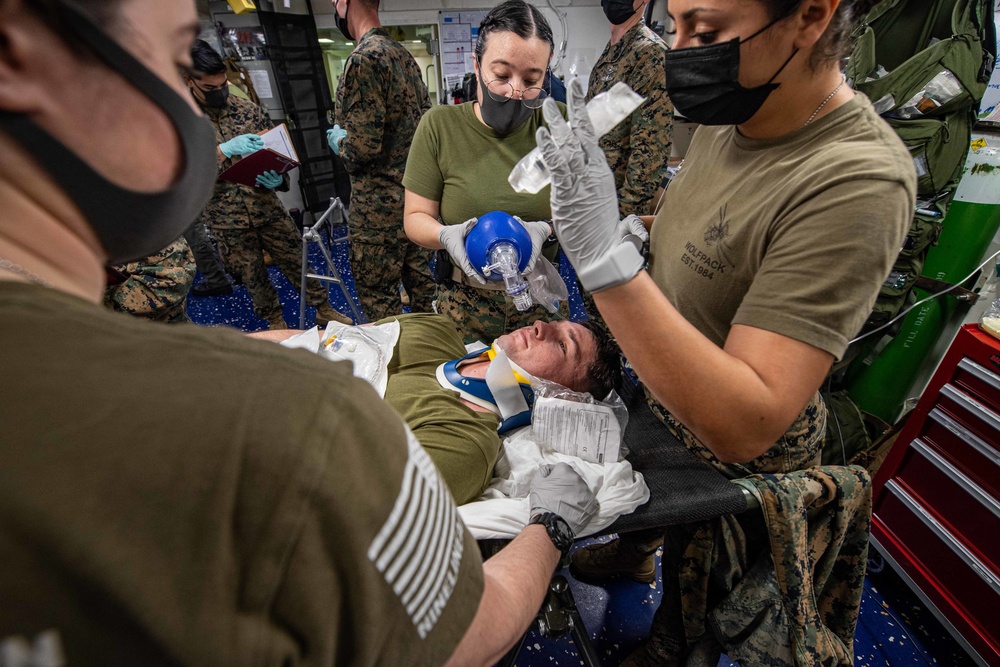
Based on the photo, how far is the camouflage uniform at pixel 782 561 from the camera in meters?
1.04

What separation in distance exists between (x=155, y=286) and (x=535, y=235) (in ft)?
5.45

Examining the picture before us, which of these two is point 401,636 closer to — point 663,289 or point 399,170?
point 663,289

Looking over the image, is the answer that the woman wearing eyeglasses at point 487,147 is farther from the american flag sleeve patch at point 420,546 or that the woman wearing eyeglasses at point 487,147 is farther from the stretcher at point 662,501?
the american flag sleeve patch at point 420,546

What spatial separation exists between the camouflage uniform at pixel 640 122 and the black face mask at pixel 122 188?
2.33 m

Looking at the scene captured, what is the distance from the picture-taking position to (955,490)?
1569mm

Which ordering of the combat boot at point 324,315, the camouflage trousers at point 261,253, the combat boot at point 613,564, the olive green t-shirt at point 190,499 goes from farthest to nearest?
the combat boot at point 324,315, the camouflage trousers at point 261,253, the combat boot at point 613,564, the olive green t-shirt at point 190,499

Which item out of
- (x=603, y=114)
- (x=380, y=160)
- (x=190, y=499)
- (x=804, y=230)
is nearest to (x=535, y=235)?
(x=603, y=114)

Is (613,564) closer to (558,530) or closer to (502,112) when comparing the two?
(558,530)

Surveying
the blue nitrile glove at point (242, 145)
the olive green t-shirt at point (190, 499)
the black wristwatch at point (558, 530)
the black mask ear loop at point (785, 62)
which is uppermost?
the blue nitrile glove at point (242, 145)

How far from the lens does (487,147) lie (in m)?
1.61

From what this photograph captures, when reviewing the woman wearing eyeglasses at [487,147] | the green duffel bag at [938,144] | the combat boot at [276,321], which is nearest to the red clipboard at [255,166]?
the combat boot at [276,321]

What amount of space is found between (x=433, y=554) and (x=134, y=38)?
509mm

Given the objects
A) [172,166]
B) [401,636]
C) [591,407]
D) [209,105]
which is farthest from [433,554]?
[209,105]

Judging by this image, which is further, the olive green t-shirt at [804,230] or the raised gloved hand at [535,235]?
the raised gloved hand at [535,235]
